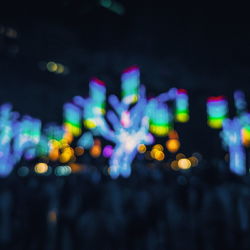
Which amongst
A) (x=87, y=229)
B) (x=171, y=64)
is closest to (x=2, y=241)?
(x=87, y=229)

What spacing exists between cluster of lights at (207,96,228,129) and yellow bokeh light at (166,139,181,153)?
1541 mm

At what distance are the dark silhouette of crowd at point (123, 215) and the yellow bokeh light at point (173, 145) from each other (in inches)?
328

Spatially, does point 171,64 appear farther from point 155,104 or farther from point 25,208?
point 25,208

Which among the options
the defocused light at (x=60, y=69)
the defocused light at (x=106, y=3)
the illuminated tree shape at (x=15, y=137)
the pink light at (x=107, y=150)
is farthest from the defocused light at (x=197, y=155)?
the defocused light at (x=106, y=3)

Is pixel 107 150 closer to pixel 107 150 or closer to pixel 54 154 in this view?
pixel 107 150

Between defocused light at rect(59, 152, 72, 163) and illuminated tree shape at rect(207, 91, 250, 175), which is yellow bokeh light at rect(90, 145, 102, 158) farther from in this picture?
illuminated tree shape at rect(207, 91, 250, 175)

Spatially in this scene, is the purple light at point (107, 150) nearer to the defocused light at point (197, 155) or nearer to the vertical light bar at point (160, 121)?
the vertical light bar at point (160, 121)

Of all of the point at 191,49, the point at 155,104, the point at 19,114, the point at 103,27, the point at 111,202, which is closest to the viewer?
the point at 111,202

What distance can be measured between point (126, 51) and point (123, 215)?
4.83 metres

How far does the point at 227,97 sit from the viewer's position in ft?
31.8

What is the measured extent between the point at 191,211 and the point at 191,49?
464 centimetres

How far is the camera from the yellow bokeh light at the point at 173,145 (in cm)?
1139

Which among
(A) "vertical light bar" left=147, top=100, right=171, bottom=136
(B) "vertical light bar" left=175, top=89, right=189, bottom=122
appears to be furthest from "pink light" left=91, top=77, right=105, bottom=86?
(B) "vertical light bar" left=175, top=89, right=189, bottom=122

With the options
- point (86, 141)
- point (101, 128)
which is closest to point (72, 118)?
point (86, 141)
